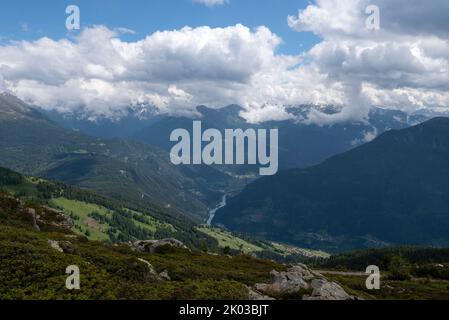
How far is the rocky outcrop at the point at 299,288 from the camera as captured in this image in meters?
54.2

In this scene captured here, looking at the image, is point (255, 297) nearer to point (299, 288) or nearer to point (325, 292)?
point (299, 288)

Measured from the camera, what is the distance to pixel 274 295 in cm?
5594

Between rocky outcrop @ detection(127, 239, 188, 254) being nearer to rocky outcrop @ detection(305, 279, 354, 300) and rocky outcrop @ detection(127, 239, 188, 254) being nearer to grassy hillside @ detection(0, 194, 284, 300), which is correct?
grassy hillside @ detection(0, 194, 284, 300)

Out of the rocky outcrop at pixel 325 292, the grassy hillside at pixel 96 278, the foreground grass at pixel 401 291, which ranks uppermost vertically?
the grassy hillside at pixel 96 278

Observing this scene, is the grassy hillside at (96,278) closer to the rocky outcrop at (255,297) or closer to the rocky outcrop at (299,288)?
the rocky outcrop at (255,297)

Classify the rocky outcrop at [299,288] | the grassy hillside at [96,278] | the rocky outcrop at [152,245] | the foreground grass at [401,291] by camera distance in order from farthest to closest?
1. the rocky outcrop at [152,245]
2. the foreground grass at [401,291]
3. the rocky outcrop at [299,288]
4. the grassy hillside at [96,278]

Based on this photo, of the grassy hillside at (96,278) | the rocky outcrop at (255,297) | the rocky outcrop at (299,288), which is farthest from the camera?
the rocky outcrop at (299,288)

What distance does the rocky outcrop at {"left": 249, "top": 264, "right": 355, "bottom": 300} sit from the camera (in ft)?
178

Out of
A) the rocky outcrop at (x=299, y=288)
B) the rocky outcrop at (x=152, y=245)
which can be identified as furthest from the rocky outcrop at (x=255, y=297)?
the rocky outcrop at (x=152, y=245)

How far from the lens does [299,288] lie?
189ft

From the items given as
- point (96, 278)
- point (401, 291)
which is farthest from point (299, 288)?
point (401, 291)
